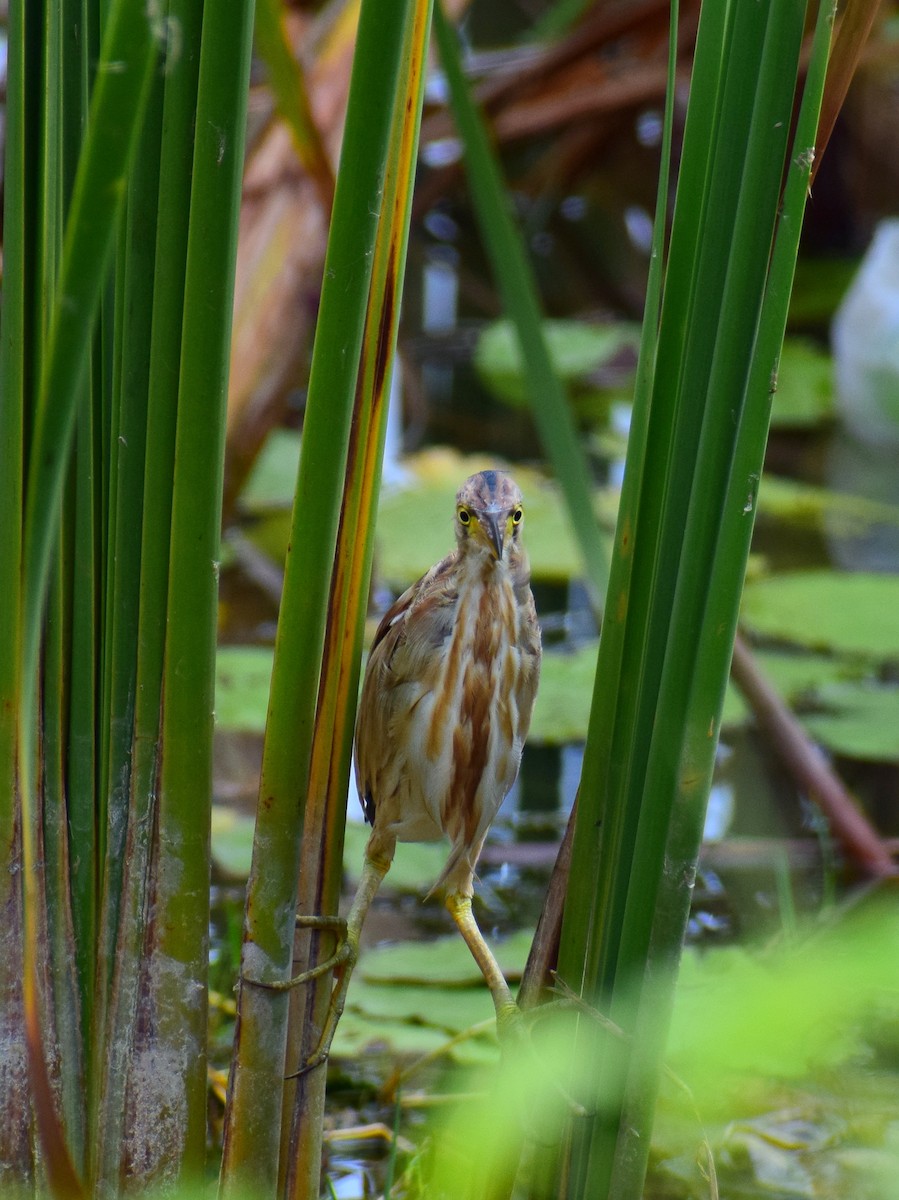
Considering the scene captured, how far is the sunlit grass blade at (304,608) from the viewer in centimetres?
80

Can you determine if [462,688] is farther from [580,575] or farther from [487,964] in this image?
[580,575]

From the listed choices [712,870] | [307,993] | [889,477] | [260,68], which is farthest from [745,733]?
[260,68]

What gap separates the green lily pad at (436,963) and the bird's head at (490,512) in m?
0.72

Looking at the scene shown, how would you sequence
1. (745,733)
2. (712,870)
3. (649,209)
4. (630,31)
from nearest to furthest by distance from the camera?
(712,870) < (745,733) < (630,31) < (649,209)

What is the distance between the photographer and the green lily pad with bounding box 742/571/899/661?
279 centimetres

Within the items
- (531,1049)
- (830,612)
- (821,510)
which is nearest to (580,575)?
(830,612)

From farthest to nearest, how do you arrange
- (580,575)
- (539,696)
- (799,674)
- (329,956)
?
1. (580,575)
2. (799,674)
3. (539,696)
4. (329,956)

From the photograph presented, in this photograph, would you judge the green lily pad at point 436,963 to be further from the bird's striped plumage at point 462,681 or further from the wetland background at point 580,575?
the bird's striped plumage at point 462,681

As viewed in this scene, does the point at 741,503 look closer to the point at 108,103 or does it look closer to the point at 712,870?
the point at 108,103

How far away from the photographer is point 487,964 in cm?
135

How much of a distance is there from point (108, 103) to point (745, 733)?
7.29 ft

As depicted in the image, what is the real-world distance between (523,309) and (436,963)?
91 cm

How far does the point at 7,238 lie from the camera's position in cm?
94

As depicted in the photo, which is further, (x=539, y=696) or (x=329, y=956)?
(x=539, y=696)
